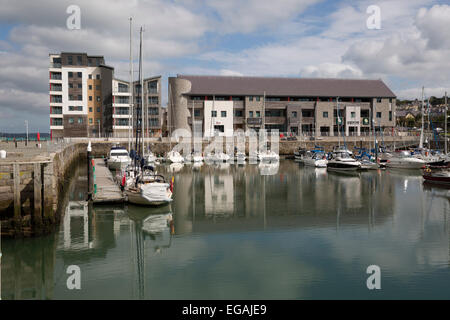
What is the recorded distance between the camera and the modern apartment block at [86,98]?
252ft

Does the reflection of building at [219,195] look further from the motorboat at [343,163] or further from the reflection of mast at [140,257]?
the motorboat at [343,163]

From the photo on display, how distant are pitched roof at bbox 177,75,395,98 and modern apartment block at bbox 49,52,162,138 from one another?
10.1 metres

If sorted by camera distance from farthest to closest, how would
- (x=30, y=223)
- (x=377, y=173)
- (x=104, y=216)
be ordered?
(x=377, y=173)
(x=104, y=216)
(x=30, y=223)

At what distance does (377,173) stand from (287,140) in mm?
28739

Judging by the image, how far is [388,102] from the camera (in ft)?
268

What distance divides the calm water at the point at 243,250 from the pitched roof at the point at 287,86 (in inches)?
Answer: 2040

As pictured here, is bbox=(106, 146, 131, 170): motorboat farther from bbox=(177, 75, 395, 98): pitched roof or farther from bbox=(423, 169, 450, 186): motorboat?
bbox=(177, 75, 395, 98): pitched roof

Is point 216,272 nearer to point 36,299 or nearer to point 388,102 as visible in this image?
point 36,299

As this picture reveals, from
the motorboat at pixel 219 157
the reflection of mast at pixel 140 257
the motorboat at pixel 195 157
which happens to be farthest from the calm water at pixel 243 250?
the motorboat at pixel 219 157

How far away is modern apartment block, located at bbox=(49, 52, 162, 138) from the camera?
76.7m

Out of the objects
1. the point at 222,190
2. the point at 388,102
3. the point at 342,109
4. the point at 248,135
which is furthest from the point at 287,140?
the point at 222,190

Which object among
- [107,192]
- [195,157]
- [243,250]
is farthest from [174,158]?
[243,250]

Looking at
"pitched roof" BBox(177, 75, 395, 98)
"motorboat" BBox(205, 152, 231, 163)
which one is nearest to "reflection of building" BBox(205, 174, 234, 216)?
"motorboat" BBox(205, 152, 231, 163)

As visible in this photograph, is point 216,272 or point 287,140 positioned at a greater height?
point 287,140
